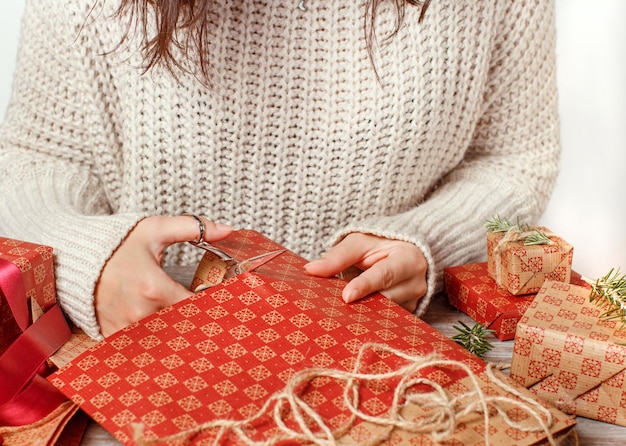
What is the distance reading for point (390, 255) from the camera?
29.9 inches

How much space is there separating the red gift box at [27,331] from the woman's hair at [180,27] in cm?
27

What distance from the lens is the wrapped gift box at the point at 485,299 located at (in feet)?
2.30

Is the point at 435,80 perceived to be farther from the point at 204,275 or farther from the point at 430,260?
the point at 204,275

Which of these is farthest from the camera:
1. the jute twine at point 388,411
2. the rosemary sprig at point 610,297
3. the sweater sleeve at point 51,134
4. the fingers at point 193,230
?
the sweater sleeve at point 51,134

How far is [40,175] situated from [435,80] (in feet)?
1.67

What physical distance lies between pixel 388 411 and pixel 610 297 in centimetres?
23

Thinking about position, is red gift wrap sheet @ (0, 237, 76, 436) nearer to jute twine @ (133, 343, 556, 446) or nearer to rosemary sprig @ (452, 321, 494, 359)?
jute twine @ (133, 343, 556, 446)

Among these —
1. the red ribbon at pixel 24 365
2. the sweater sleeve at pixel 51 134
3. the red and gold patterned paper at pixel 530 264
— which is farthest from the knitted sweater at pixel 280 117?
the red ribbon at pixel 24 365

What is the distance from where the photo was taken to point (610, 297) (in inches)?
23.6

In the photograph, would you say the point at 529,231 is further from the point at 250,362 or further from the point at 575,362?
the point at 250,362

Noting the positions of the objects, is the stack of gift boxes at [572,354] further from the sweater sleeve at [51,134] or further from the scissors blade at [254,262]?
the sweater sleeve at [51,134]

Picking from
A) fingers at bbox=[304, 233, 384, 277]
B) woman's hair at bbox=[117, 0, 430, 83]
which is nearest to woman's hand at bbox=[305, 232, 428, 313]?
fingers at bbox=[304, 233, 384, 277]

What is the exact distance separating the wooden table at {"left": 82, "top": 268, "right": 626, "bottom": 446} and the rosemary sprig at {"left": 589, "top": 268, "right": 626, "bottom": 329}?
88mm

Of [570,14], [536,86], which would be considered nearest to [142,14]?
[536,86]
